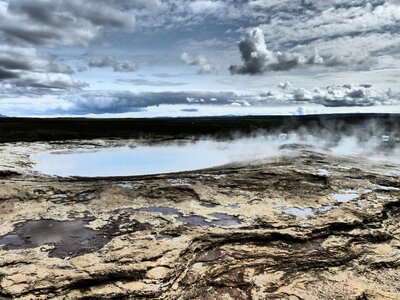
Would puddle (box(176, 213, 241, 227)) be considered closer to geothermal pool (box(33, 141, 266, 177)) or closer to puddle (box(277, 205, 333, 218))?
puddle (box(277, 205, 333, 218))

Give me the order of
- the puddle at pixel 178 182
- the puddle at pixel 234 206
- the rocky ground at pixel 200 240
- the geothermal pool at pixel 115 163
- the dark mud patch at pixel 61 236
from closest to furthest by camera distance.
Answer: the rocky ground at pixel 200 240
the dark mud patch at pixel 61 236
the puddle at pixel 234 206
the puddle at pixel 178 182
the geothermal pool at pixel 115 163

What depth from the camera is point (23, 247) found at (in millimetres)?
5777

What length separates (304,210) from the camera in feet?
25.6

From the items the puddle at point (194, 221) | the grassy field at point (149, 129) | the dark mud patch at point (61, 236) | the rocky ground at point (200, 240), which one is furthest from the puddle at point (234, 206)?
the grassy field at point (149, 129)

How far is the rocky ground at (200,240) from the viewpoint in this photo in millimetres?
4723

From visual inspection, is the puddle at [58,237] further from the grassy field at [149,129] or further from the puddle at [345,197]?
the grassy field at [149,129]

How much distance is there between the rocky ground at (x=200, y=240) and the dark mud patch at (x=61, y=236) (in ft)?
0.05

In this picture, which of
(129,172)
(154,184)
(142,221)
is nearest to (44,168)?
(129,172)

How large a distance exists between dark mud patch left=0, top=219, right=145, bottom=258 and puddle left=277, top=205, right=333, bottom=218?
9.52 ft

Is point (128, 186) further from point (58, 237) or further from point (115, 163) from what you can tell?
point (115, 163)

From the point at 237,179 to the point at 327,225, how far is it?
4.17m

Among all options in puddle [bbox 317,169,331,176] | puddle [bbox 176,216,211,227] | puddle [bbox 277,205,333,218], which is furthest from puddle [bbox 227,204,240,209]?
puddle [bbox 317,169,331,176]

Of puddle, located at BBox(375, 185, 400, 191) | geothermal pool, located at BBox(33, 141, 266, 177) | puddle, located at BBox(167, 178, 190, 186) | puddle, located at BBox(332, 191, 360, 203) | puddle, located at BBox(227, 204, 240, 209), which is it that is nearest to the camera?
puddle, located at BBox(227, 204, 240, 209)

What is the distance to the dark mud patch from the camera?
5734 mm
